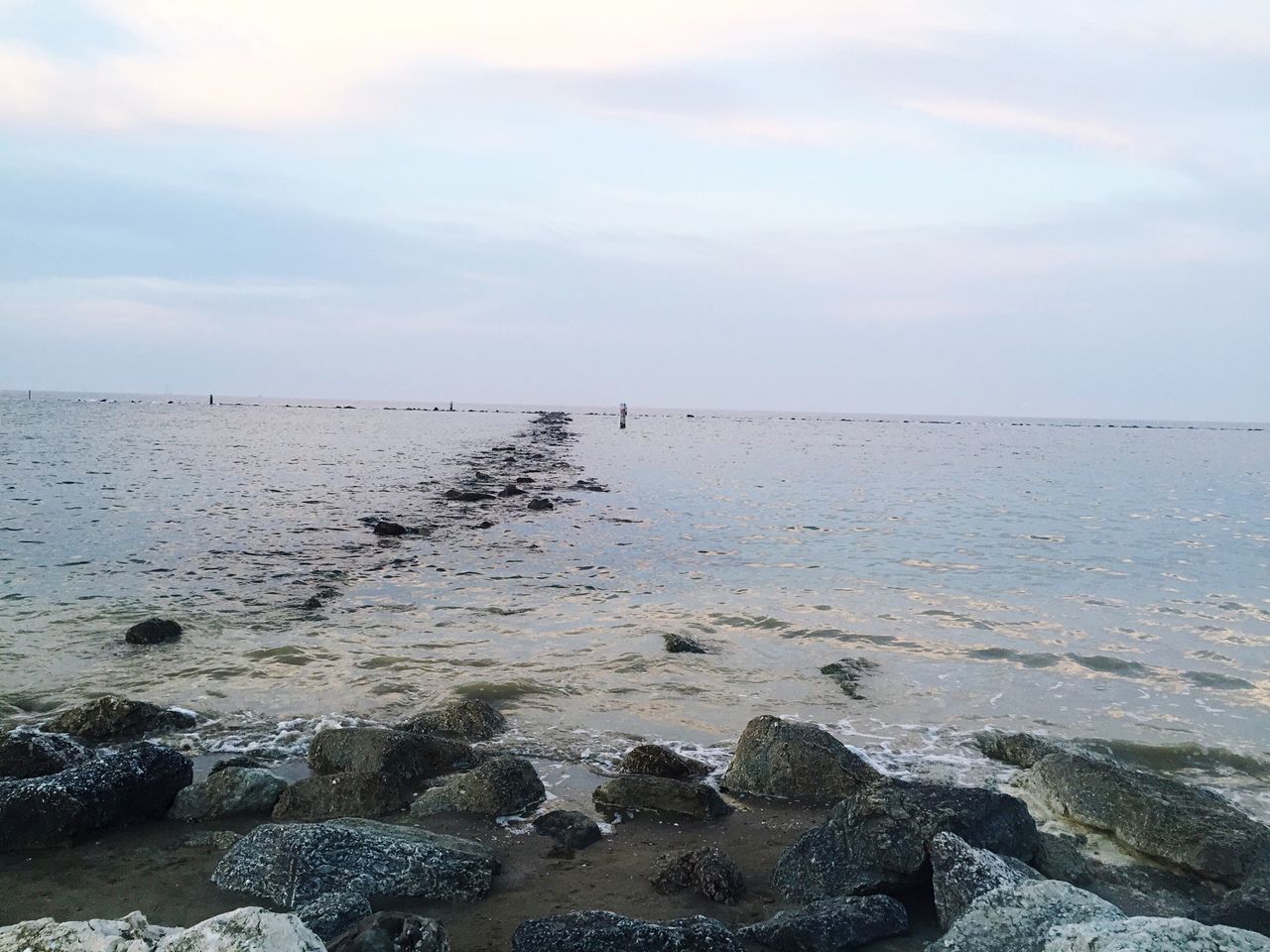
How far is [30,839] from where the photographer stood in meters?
5.51

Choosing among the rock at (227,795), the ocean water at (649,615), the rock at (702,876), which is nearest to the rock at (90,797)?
the rock at (227,795)

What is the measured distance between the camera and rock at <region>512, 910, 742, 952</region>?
Result: 4094mm

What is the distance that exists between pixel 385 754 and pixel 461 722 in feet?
3.97

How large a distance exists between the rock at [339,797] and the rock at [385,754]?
378 mm

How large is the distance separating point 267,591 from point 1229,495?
125 feet

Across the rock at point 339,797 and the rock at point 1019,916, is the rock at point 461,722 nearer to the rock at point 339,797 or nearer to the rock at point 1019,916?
the rock at point 339,797

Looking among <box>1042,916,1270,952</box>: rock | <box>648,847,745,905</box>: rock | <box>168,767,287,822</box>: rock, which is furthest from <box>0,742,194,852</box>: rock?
<box>1042,916,1270,952</box>: rock

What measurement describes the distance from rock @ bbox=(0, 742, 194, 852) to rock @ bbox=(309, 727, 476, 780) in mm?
1046

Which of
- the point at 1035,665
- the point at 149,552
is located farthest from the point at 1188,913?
the point at 149,552

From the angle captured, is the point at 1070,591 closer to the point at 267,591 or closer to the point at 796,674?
the point at 796,674

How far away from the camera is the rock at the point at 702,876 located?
16.7 feet

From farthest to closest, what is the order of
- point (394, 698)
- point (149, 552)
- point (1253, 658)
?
point (149, 552)
point (1253, 658)
point (394, 698)

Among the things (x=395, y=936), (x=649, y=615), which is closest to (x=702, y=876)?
(x=395, y=936)

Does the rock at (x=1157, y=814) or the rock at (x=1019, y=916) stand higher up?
the rock at (x=1019, y=916)
